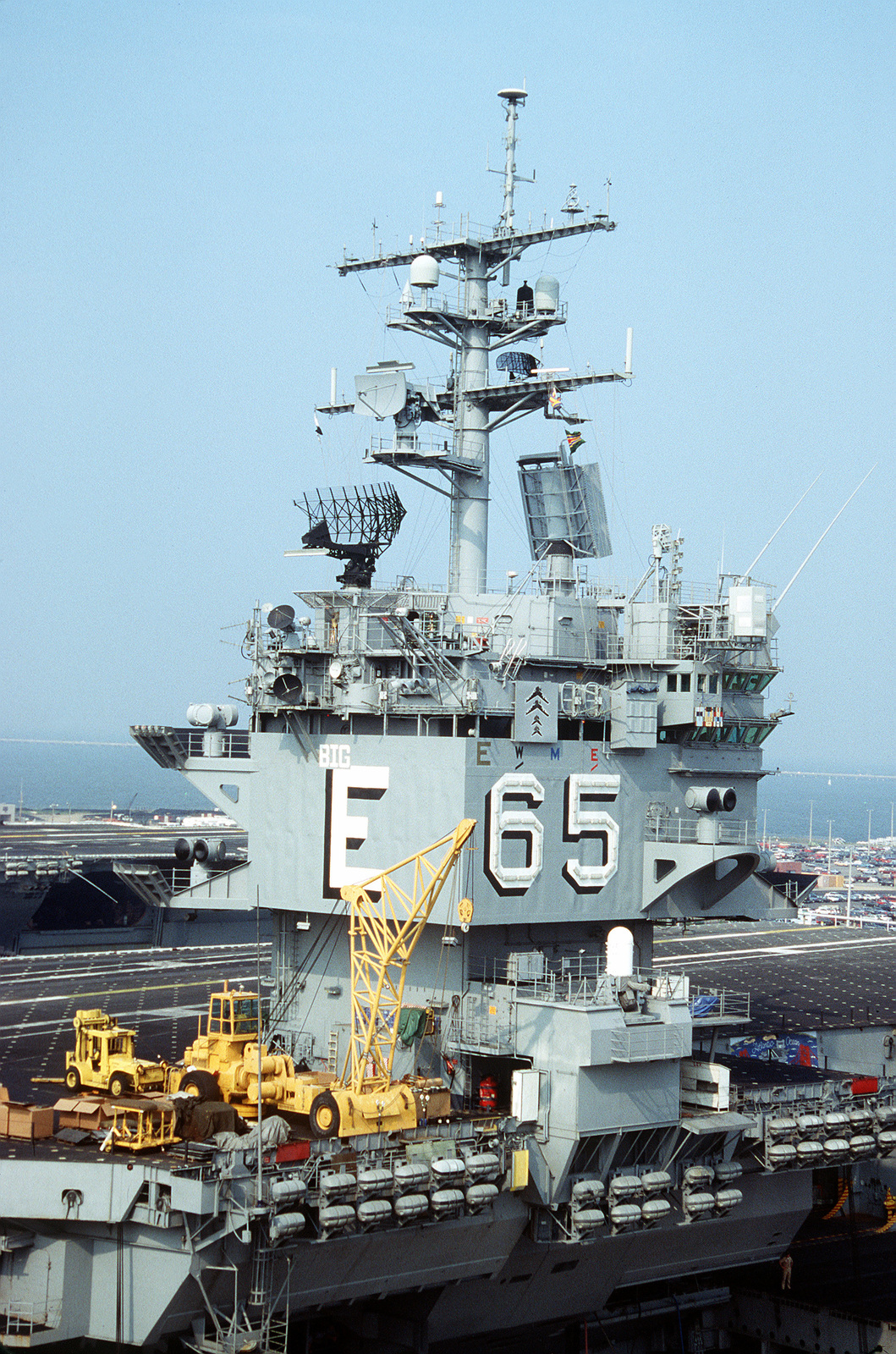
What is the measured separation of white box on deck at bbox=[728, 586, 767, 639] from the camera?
34344 mm

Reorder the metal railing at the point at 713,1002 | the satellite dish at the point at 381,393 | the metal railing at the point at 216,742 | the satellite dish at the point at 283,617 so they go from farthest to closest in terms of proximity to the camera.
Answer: the metal railing at the point at 713,1002 < the metal railing at the point at 216,742 < the satellite dish at the point at 381,393 < the satellite dish at the point at 283,617

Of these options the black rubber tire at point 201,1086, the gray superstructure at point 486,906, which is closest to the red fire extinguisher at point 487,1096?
the gray superstructure at point 486,906

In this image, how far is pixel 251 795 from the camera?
1372 inches

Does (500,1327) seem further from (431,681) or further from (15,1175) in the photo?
(431,681)

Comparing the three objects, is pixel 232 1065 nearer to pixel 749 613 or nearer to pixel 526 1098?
pixel 526 1098

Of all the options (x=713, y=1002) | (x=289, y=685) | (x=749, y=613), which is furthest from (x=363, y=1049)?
(x=713, y=1002)

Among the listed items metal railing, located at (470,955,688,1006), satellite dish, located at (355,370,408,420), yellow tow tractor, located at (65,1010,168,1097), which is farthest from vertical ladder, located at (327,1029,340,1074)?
satellite dish, located at (355,370,408,420)

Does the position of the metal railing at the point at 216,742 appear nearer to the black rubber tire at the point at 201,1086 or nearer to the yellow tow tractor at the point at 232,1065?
the yellow tow tractor at the point at 232,1065

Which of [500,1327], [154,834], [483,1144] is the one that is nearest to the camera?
[483,1144]

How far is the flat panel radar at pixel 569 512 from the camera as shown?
3666 centimetres

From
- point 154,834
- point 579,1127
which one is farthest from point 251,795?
point 154,834

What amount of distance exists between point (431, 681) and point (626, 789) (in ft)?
16.3

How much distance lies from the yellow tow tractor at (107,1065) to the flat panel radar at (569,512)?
45.9 ft

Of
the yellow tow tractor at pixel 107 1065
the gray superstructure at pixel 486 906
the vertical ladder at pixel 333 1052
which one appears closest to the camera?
the gray superstructure at pixel 486 906
